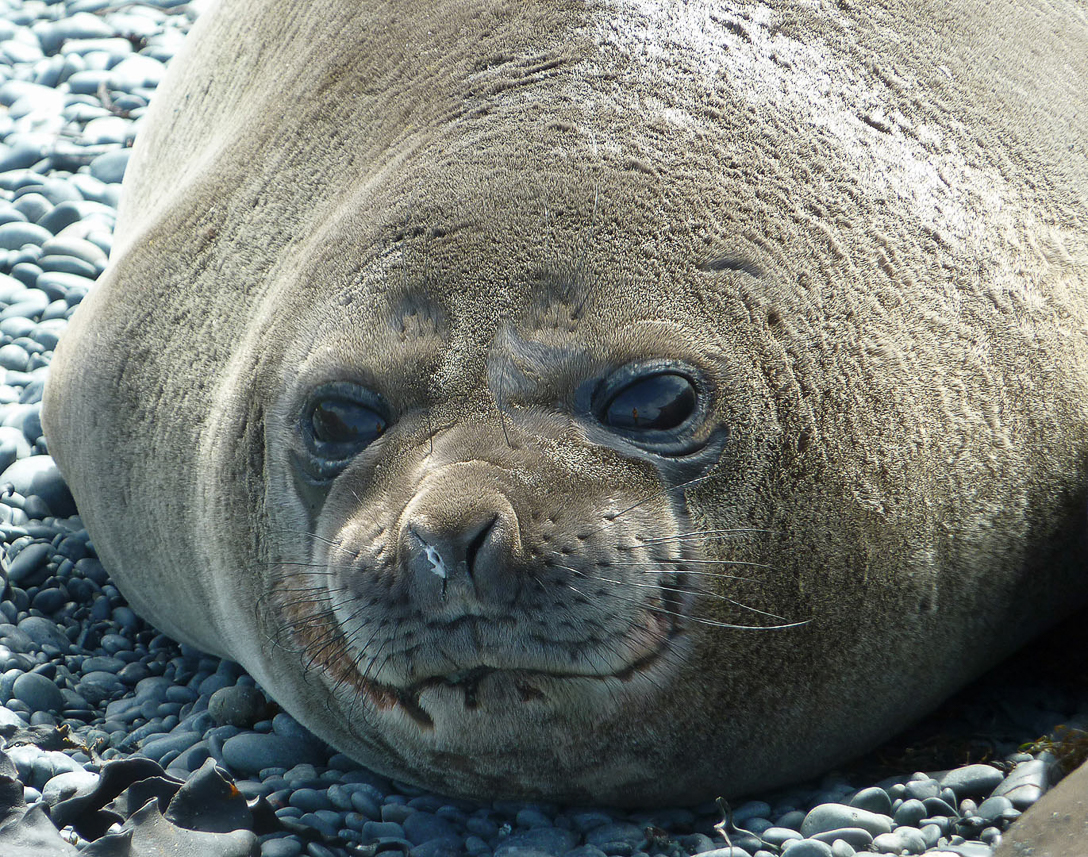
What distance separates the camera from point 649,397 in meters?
2.96

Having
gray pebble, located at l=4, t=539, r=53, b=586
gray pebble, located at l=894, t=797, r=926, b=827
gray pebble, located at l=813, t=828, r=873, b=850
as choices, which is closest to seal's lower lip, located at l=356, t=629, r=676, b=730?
gray pebble, located at l=813, t=828, r=873, b=850

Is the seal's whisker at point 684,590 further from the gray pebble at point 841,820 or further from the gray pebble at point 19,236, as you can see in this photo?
the gray pebble at point 19,236

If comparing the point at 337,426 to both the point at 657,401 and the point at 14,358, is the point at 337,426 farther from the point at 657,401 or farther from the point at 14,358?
the point at 14,358

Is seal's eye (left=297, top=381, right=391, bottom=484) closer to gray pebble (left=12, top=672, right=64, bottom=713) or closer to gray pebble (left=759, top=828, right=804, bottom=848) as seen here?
gray pebble (left=759, top=828, right=804, bottom=848)

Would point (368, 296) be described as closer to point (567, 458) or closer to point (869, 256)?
point (567, 458)

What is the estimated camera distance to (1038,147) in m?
3.92

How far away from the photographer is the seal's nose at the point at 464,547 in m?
2.74

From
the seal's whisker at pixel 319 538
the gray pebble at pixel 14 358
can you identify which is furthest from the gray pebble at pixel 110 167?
the seal's whisker at pixel 319 538

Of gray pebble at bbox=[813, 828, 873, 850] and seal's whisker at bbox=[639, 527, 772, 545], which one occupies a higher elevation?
seal's whisker at bbox=[639, 527, 772, 545]

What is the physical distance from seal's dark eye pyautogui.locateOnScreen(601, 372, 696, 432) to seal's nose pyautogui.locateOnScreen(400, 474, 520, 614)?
1.17 feet

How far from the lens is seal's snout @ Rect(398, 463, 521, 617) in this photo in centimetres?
274

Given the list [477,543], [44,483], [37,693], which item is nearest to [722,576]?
[477,543]

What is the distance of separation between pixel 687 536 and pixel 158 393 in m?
2.05

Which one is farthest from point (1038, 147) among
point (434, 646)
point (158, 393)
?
point (158, 393)
